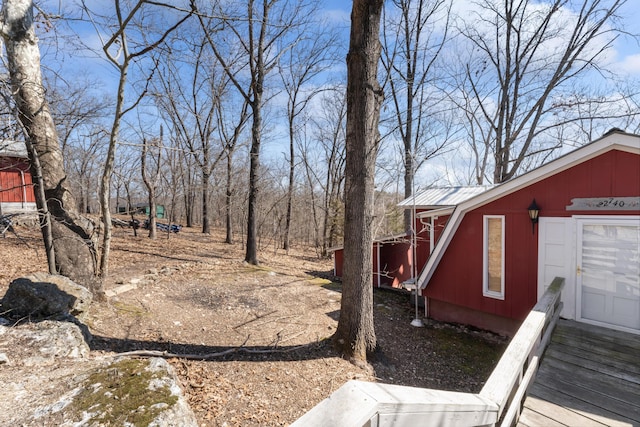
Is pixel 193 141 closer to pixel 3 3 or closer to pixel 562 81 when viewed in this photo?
pixel 3 3

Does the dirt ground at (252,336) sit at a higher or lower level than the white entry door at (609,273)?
lower

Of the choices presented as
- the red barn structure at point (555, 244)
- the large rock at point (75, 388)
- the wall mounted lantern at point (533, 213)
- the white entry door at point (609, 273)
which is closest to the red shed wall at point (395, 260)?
the red barn structure at point (555, 244)

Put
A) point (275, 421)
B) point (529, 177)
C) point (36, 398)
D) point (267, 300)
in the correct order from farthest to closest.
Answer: point (267, 300) → point (529, 177) → point (275, 421) → point (36, 398)

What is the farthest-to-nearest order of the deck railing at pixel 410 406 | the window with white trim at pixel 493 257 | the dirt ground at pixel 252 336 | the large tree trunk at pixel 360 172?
the window with white trim at pixel 493 257, the large tree trunk at pixel 360 172, the dirt ground at pixel 252 336, the deck railing at pixel 410 406

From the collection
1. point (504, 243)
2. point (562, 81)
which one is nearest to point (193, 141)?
point (504, 243)

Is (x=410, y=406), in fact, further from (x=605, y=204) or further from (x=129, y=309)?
(x=605, y=204)

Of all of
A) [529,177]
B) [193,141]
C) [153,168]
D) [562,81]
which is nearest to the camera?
[529,177]

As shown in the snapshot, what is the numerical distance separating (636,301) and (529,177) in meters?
2.52

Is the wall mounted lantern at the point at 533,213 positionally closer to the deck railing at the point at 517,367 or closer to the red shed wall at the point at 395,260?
the deck railing at the point at 517,367

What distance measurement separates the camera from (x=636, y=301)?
4.82m

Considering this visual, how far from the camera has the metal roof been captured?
10.4 m

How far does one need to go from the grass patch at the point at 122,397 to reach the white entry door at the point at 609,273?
6374mm

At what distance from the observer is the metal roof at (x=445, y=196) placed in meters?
10.4

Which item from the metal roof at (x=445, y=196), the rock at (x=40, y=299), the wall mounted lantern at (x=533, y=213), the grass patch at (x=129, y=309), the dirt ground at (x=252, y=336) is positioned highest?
the metal roof at (x=445, y=196)
